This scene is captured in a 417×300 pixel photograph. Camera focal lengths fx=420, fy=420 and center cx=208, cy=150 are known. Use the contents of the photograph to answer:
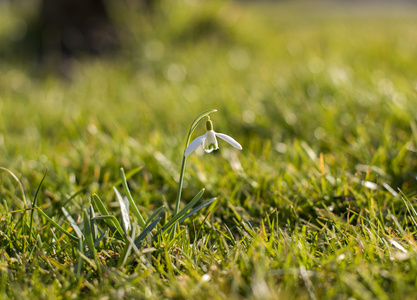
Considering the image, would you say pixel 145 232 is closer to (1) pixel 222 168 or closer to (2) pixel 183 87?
(1) pixel 222 168

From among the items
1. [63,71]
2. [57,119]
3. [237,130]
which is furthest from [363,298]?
[63,71]

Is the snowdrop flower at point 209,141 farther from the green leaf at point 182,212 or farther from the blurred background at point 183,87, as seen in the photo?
the blurred background at point 183,87

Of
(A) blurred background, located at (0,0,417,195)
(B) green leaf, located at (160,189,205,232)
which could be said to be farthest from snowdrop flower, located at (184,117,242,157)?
(A) blurred background, located at (0,0,417,195)

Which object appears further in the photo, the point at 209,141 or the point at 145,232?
the point at 145,232

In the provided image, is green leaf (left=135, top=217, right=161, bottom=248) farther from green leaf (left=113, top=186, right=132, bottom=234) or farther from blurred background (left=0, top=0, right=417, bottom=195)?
blurred background (left=0, top=0, right=417, bottom=195)

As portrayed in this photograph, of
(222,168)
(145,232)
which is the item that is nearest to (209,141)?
(145,232)

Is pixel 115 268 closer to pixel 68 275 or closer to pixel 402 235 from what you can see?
pixel 68 275

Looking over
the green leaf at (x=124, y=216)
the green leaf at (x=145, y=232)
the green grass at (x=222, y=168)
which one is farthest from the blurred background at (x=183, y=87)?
the green leaf at (x=145, y=232)
